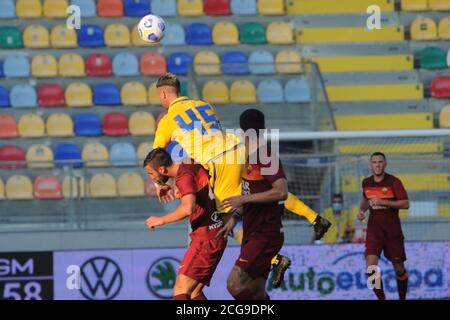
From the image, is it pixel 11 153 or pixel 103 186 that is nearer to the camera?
pixel 103 186

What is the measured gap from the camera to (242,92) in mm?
15938

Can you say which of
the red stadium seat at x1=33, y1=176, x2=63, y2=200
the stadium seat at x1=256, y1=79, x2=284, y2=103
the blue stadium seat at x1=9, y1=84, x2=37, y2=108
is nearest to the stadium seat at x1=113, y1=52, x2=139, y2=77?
the blue stadium seat at x1=9, y1=84, x2=37, y2=108

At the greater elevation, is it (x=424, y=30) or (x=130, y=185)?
(x=424, y=30)

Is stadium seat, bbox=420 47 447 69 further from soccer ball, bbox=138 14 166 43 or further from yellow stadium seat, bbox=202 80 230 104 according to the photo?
soccer ball, bbox=138 14 166 43

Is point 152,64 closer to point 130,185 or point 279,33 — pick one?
point 279,33

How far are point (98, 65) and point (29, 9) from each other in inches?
60.0

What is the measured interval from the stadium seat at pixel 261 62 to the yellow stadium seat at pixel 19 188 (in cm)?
346

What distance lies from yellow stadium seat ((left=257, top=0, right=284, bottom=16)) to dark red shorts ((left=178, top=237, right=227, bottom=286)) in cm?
899

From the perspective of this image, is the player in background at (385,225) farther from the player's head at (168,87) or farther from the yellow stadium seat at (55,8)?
the yellow stadium seat at (55,8)

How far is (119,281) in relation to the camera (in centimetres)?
1331

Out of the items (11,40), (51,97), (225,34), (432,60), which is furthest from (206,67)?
(432,60)

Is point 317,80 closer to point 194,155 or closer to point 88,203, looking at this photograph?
point 88,203
